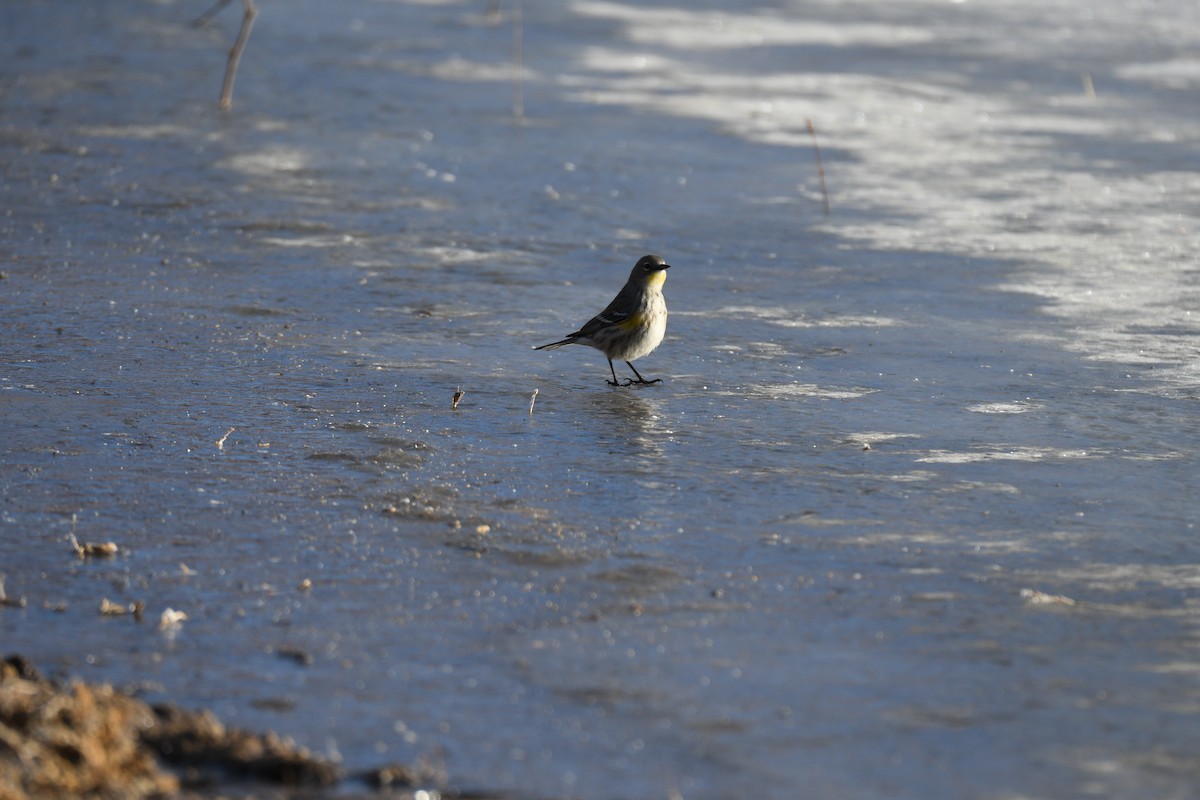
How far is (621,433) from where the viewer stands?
21.4ft

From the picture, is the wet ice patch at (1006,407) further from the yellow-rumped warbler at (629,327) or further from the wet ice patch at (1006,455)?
the yellow-rumped warbler at (629,327)

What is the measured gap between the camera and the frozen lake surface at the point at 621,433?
159 inches

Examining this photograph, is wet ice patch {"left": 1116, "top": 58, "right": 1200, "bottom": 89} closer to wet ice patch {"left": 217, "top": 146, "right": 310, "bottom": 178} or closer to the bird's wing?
wet ice patch {"left": 217, "top": 146, "right": 310, "bottom": 178}

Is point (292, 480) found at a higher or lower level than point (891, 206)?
lower

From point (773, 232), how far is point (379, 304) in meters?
2.97

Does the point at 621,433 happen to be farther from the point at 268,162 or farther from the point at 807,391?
the point at 268,162

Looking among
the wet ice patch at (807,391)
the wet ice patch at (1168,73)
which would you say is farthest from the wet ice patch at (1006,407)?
the wet ice patch at (1168,73)

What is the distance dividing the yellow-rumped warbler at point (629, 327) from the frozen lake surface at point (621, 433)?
0.63ft

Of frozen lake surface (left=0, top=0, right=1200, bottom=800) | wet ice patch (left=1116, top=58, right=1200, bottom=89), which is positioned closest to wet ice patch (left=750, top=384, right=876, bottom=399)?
frozen lake surface (left=0, top=0, right=1200, bottom=800)

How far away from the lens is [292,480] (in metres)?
5.70

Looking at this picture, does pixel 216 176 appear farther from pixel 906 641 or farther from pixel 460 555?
pixel 906 641

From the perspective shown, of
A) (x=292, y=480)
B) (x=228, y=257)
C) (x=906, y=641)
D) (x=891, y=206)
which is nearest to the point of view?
(x=906, y=641)

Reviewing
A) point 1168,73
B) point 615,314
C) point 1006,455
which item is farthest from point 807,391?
point 1168,73

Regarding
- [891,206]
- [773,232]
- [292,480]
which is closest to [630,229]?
[773,232]
